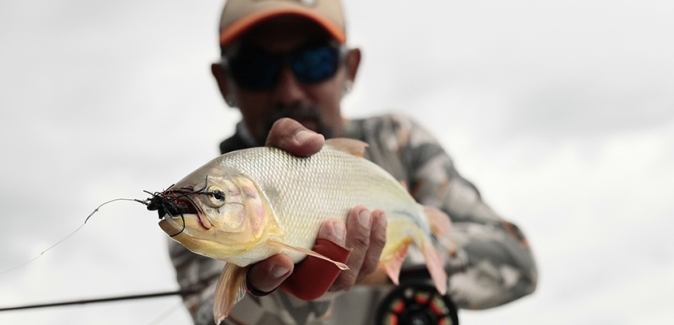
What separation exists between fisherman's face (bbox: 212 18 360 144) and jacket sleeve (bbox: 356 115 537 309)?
28 cm

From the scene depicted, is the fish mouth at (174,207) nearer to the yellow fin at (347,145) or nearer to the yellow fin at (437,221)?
the yellow fin at (347,145)

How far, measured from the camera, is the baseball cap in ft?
9.26

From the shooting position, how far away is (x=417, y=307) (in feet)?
7.02

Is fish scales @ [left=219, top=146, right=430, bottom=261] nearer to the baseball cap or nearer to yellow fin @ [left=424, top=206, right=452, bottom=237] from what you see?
yellow fin @ [left=424, top=206, right=452, bottom=237]

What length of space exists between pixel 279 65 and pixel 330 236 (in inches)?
61.4

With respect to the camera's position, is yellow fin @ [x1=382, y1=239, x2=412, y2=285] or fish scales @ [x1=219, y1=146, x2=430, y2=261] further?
yellow fin @ [x1=382, y1=239, x2=412, y2=285]

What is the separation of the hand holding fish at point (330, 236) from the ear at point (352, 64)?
1.74 metres

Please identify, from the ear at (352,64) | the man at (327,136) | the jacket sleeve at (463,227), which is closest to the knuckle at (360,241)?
the man at (327,136)

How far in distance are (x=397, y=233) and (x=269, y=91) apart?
126 centimetres

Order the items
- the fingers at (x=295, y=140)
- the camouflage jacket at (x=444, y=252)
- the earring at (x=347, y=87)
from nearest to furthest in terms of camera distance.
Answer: the fingers at (x=295, y=140), the camouflage jacket at (x=444, y=252), the earring at (x=347, y=87)

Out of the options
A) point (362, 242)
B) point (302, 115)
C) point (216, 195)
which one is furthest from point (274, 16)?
point (216, 195)

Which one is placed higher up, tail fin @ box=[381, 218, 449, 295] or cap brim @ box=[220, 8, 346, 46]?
cap brim @ box=[220, 8, 346, 46]

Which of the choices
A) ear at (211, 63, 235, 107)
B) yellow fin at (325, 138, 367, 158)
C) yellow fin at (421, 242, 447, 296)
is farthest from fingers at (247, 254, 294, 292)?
ear at (211, 63, 235, 107)

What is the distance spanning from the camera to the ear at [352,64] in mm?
3240
